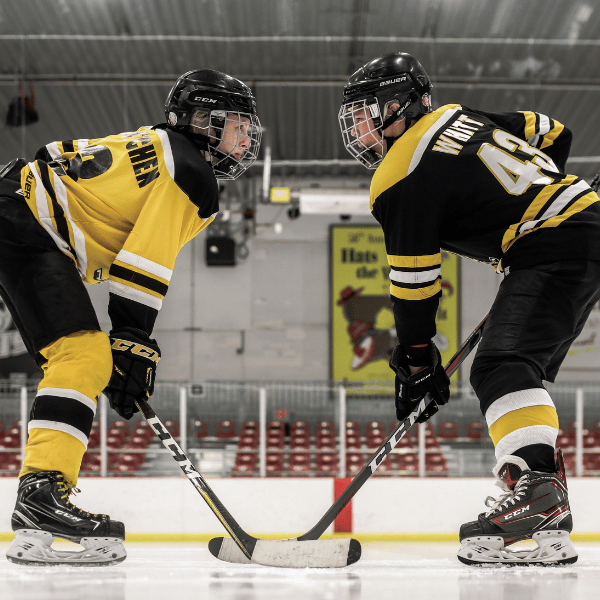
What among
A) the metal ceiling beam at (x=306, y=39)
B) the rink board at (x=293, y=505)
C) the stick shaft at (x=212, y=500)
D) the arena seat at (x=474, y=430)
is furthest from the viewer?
the arena seat at (x=474, y=430)

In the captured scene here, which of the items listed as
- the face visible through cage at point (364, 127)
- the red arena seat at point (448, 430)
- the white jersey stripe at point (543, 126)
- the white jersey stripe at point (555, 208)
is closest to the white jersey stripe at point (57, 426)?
the face visible through cage at point (364, 127)

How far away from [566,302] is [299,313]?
1025cm

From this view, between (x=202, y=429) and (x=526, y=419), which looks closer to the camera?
(x=526, y=419)

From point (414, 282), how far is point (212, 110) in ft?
2.59

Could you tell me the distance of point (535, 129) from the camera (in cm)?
186

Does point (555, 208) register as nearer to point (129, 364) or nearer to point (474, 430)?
point (129, 364)

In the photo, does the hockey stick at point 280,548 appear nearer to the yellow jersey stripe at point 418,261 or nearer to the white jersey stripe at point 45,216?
the white jersey stripe at point 45,216

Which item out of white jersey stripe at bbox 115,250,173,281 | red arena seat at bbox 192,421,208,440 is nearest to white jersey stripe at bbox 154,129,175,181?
white jersey stripe at bbox 115,250,173,281

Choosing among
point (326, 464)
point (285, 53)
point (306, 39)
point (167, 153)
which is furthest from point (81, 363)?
point (285, 53)

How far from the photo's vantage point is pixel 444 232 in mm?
1698

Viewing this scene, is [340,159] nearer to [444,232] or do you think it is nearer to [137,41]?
[137,41]

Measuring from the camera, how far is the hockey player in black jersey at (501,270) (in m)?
1.48

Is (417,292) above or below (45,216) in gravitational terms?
below

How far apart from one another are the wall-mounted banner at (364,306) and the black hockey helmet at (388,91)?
9.61 meters
